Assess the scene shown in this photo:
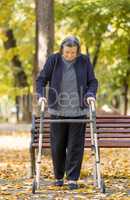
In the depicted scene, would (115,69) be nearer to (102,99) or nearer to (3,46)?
(3,46)

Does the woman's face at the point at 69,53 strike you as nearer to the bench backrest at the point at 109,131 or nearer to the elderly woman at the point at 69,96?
the elderly woman at the point at 69,96

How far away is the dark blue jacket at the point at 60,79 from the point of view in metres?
7.35

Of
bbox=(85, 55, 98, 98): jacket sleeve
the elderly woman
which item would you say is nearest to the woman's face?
the elderly woman

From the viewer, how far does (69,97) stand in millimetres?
7371

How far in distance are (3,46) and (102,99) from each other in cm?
2110

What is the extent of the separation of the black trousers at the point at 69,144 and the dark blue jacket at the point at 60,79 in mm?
283

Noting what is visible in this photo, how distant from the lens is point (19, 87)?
3027 centimetres

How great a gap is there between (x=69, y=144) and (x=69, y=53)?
111 centimetres


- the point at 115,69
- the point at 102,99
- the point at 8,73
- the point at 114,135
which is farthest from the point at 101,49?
the point at 102,99

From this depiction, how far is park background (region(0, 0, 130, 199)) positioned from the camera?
10711 millimetres

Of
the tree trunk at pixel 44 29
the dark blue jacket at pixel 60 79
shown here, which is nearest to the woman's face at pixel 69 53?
the dark blue jacket at pixel 60 79

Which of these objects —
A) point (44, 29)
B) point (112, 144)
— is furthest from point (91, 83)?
point (44, 29)

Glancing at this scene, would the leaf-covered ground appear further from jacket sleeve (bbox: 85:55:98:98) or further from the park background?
jacket sleeve (bbox: 85:55:98:98)

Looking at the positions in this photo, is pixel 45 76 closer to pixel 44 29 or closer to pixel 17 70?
pixel 44 29
